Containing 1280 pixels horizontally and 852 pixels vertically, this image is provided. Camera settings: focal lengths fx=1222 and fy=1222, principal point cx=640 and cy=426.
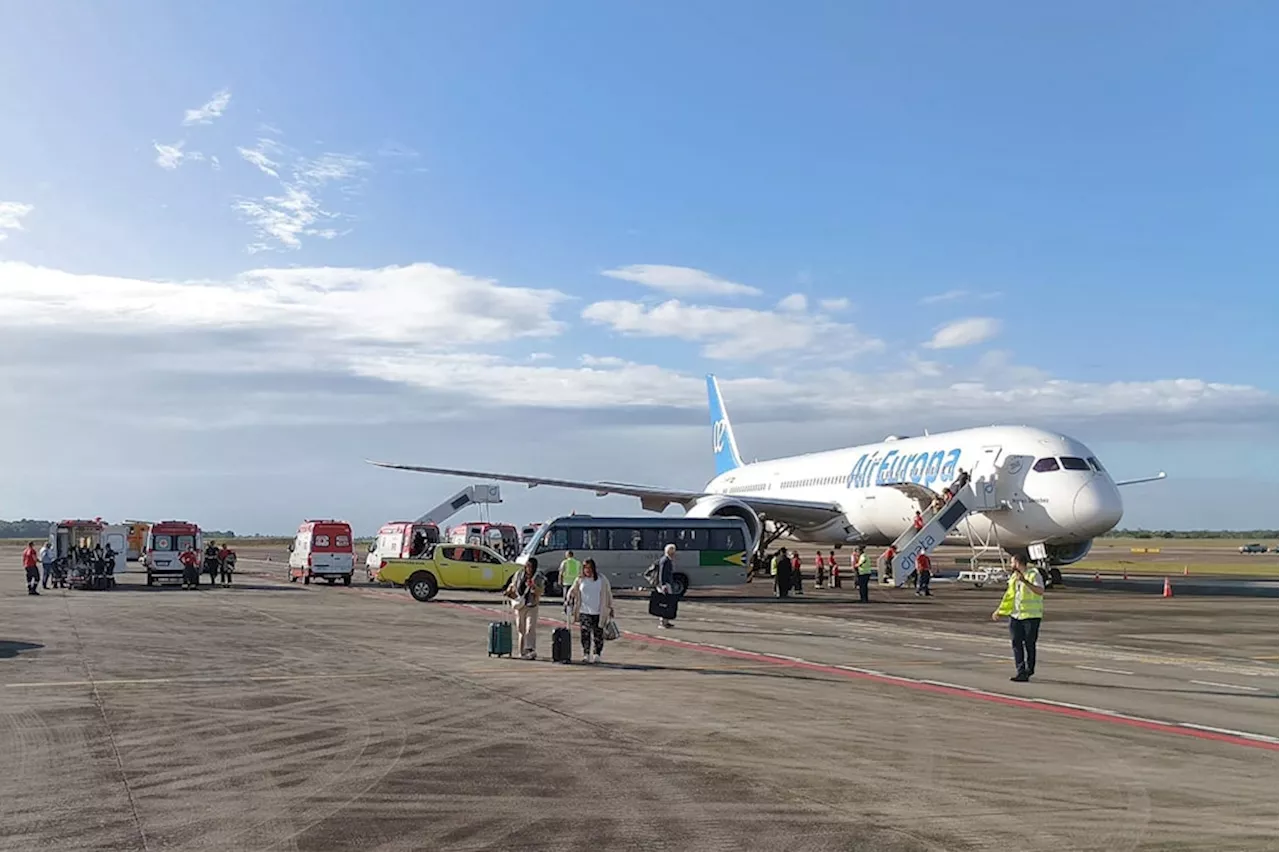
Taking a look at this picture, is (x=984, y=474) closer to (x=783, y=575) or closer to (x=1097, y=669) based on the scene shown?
(x=783, y=575)

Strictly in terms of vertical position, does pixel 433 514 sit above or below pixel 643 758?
above

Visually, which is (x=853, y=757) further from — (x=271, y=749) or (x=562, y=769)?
(x=271, y=749)

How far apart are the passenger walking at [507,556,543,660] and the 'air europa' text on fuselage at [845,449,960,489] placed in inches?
958

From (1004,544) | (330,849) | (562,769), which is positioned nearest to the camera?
(330,849)

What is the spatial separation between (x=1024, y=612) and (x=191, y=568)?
37246 mm

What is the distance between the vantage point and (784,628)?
87.5 feet

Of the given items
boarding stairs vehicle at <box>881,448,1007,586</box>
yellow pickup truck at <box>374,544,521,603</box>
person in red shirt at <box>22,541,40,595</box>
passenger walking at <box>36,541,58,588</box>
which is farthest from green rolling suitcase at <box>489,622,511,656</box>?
passenger walking at <box>36,541,58,588</box>

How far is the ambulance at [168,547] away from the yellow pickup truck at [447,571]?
14425mm

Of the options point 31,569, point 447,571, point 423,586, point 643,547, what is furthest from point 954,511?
point 31,569

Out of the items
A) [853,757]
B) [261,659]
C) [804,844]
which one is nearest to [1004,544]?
[261,659]

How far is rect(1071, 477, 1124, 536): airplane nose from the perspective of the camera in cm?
3650

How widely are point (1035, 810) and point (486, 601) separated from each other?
96.1 feet

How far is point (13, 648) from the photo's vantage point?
21438 millimetres

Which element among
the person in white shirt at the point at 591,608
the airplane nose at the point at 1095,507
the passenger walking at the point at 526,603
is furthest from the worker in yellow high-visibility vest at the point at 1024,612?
the airplane nose at the point at 1095,507
